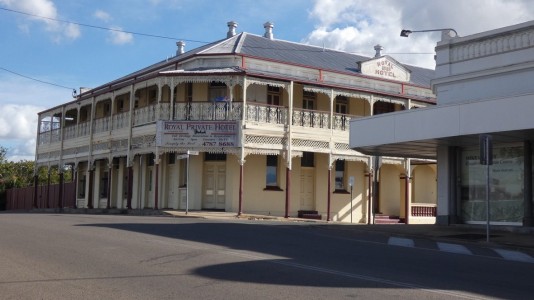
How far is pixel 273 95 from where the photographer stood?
99.2 feet

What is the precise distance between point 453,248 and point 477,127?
14.4ft

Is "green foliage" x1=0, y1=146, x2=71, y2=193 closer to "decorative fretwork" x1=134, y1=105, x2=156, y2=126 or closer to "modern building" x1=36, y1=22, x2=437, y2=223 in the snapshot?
"modern building" x1=36, y1=22, x2=437, y2=223

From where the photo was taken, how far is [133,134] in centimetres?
3025

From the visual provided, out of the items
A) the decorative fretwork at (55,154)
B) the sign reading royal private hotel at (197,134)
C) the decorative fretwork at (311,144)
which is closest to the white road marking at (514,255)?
the sign reading royal private hotel at (197,134)

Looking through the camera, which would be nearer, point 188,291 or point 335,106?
point 188,291

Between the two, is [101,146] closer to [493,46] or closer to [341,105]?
[341,105]

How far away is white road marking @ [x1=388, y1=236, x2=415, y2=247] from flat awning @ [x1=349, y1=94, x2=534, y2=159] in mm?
3660

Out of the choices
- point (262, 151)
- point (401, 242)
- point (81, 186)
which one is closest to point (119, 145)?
point (262, 151)

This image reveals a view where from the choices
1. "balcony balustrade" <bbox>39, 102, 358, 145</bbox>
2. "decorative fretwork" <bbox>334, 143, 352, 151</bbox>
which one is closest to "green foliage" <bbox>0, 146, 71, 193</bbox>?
"balcony balustrade" <bbox>39, 102, 358, 145</bbox>

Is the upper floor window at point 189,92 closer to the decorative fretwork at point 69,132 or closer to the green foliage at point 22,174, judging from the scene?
the decorative fretwork at point 69,132

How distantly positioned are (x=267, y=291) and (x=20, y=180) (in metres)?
53.5

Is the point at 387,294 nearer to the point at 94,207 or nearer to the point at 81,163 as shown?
the point at 94,207

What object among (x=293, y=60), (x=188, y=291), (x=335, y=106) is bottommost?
A: (x=188, y=291)

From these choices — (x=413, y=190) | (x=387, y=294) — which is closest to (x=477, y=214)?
(x=387, y=294)
